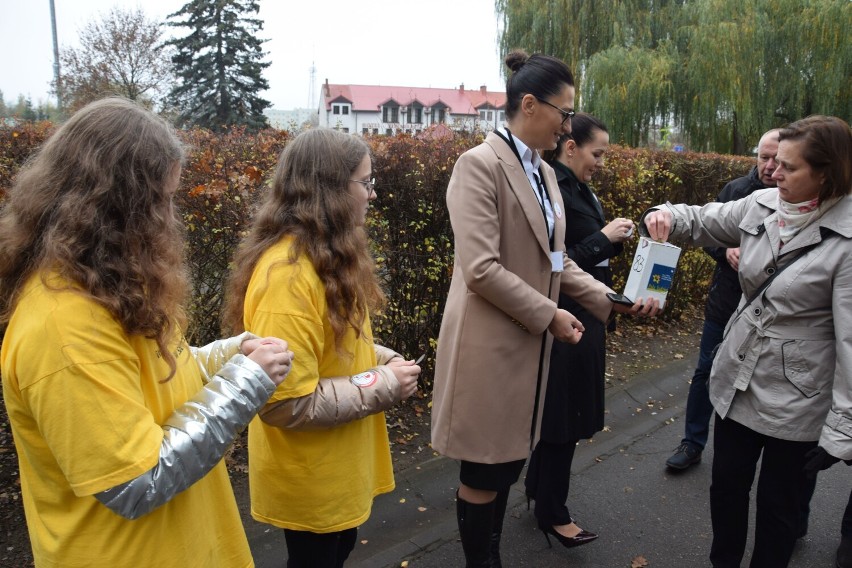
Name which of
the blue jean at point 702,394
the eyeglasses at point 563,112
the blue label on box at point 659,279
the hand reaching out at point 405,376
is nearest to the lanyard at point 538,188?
the eyeglasses at point 563,112

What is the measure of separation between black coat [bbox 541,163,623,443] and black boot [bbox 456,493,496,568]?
54cm

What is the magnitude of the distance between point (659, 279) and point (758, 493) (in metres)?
0.97

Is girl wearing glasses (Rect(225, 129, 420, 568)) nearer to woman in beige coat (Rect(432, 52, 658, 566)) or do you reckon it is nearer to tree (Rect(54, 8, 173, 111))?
woman in beige coat (Rect(432, 52, 658, 566))

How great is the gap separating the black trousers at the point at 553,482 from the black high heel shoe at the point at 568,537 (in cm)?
3

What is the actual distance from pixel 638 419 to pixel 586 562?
6.78 ft

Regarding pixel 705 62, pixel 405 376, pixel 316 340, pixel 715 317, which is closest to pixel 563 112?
pixel 405 376

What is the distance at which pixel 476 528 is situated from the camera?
8.30ft

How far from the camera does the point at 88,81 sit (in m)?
23.2

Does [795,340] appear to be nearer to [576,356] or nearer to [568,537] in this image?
[576,356]

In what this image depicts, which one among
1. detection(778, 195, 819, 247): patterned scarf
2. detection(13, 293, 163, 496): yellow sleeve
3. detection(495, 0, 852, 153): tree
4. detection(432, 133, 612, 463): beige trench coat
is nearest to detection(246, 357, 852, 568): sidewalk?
detection(432, 133, 612, 463): beige trench coat

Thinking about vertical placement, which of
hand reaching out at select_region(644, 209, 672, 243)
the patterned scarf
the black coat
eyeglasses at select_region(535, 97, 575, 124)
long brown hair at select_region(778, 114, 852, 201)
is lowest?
the black coat

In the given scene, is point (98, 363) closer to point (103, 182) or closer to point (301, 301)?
point (103, 182)

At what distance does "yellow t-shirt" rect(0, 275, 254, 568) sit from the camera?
3.91 ft

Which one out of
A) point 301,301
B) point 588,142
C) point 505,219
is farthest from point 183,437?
point 588,142
